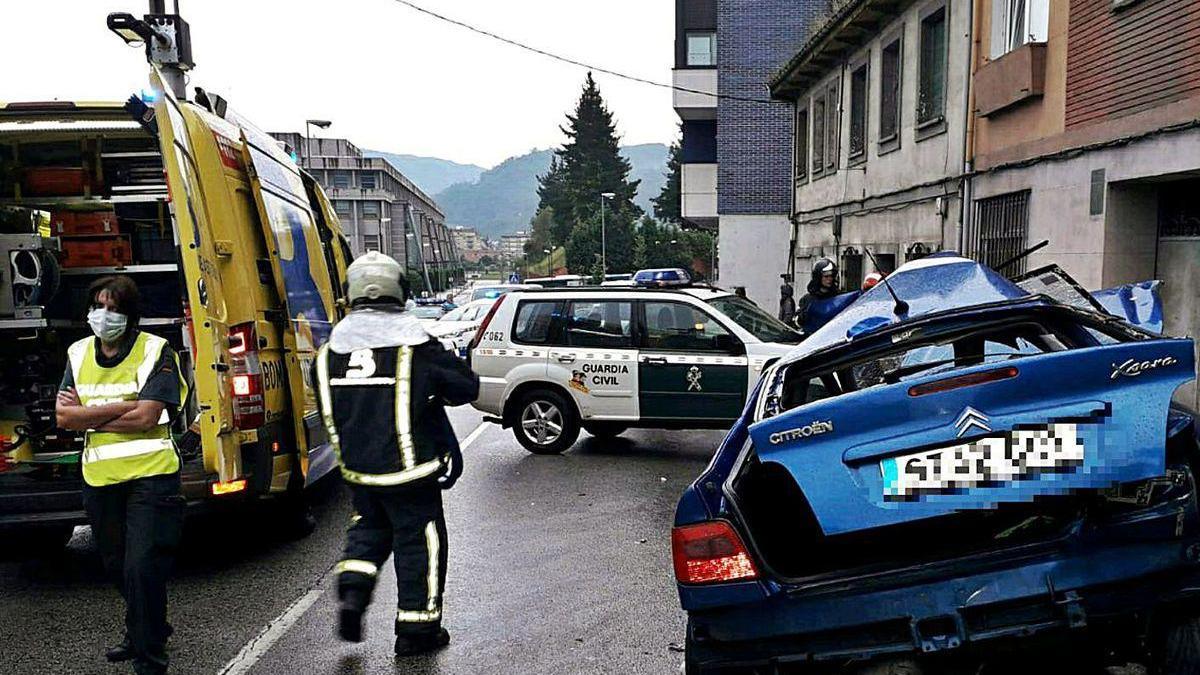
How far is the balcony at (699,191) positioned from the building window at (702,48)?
4533 mm

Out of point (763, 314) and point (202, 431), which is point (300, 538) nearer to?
point (202, 431)

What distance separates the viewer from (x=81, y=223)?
6582 millimetres

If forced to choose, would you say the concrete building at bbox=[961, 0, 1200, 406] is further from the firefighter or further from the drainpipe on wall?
the firefighter

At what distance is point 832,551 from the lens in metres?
3.46

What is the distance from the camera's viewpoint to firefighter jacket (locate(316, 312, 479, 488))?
4305mm

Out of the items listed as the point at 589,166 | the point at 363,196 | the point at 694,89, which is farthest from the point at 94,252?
the point at 589,166

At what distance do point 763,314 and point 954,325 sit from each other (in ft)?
19.8

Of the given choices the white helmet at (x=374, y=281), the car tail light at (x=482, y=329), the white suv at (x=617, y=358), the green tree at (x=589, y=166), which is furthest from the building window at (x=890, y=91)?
the green tree at (x=589, y=166)

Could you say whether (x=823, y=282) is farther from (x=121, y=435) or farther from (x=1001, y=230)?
(x=121, y=435)

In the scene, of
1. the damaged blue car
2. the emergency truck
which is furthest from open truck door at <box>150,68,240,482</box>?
the damaged blue car

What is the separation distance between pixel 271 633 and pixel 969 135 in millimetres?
10064

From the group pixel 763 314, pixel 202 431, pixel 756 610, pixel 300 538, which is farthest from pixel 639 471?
pixel 756 610

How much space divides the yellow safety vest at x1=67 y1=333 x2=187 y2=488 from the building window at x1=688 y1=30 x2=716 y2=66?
37.0m

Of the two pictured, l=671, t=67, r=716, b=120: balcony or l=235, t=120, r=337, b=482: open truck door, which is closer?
l=235, t=120, r=337, b=482: open truck door
